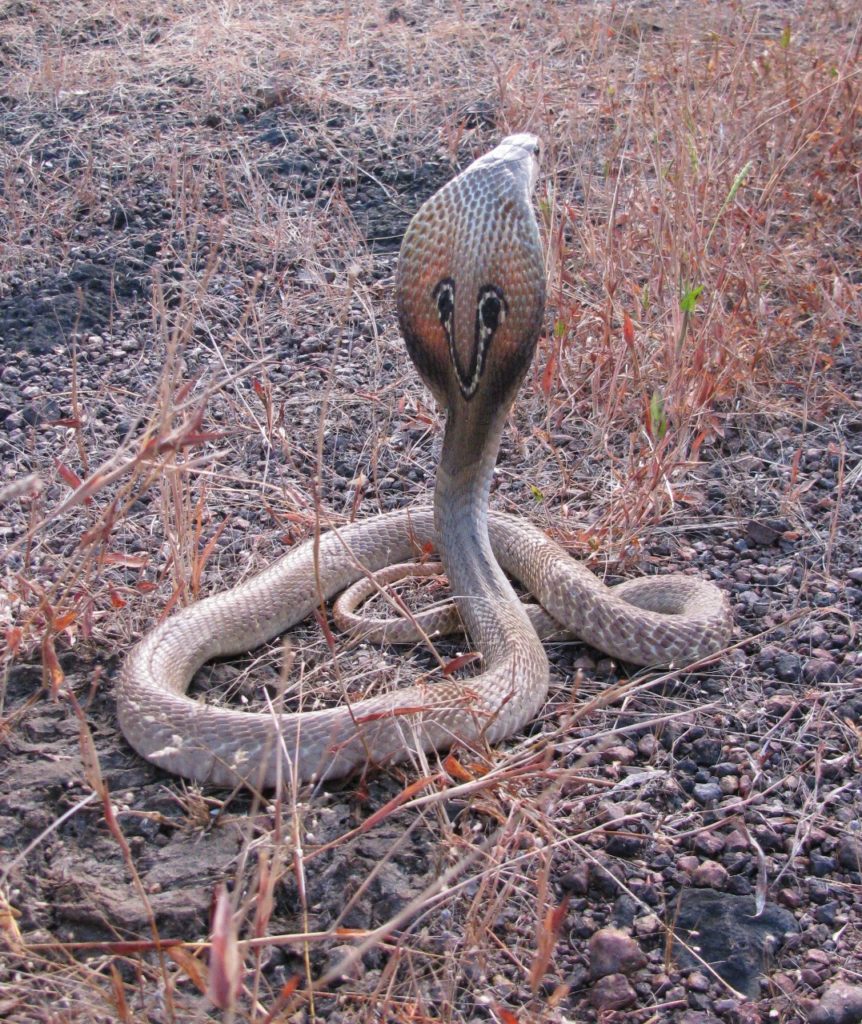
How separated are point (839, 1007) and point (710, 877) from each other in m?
0.40

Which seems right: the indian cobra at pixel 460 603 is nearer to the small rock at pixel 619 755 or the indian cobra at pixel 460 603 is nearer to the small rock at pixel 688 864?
the small rock at pixel 619 755

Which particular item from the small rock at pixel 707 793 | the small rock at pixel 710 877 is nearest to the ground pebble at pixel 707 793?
the small rock at pixel 707 793

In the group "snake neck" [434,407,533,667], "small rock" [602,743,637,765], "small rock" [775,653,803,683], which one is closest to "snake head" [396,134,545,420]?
"snake neck" [434,407,533,667]

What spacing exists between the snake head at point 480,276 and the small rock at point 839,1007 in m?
1.62

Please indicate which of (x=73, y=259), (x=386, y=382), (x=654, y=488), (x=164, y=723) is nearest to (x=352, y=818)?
(x=164, y=723)

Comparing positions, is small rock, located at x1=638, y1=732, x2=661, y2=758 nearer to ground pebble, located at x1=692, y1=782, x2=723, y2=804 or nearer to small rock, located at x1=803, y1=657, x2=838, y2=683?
ground pebble, located at x1=692, y1=782, x2=723, y2=804

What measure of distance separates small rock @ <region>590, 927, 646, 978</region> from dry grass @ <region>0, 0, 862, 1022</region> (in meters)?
0.13

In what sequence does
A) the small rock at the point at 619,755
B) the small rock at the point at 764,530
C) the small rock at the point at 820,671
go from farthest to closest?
the small rock at the point at 764,530 < the small rock at the point at 820,671 < the small rock at the point at 619,755

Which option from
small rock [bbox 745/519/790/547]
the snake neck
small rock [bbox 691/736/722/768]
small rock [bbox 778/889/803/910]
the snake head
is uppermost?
the snake head

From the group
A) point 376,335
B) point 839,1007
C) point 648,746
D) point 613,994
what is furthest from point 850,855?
point 376,335

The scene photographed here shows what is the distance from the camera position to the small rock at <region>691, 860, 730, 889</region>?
2613 millimetres

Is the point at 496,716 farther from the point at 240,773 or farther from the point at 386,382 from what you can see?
the point at 386,382

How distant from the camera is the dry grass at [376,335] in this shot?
93.3 inches

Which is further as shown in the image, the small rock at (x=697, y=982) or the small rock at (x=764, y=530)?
the small rock at (x=764, y=530)
